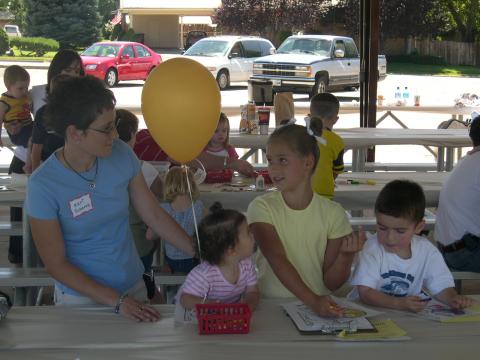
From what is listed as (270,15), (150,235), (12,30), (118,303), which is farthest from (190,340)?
(12,30)

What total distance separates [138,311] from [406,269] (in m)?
0.94

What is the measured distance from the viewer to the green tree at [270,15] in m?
24.4

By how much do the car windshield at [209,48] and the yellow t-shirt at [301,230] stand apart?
1427 cm

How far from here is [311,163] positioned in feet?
8.82

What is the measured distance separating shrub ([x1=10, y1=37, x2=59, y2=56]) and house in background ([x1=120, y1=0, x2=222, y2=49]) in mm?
3265

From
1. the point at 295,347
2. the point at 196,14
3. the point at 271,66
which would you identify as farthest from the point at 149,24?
the point at 295,347

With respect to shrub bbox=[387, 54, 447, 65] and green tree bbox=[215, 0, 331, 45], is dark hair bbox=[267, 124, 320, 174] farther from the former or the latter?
shrub bbox=[387, 54, 447, 65]

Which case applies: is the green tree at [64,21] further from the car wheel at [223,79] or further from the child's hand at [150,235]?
the child's hand at [150,235]

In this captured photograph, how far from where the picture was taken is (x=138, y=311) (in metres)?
2.37

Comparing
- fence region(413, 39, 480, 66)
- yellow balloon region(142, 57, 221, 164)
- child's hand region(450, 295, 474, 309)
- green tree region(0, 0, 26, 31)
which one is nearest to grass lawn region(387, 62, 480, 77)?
fence region(413, 39, 480, 66)

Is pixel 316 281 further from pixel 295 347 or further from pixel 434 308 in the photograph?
pixel 295 347

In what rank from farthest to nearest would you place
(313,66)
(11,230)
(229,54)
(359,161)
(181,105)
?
(229,54)
(313,66)
(359,161)
(11,230)
(181,105)

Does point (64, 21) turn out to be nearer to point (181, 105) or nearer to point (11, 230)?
point (11, 230)

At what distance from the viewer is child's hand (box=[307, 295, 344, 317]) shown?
2.36 meters
